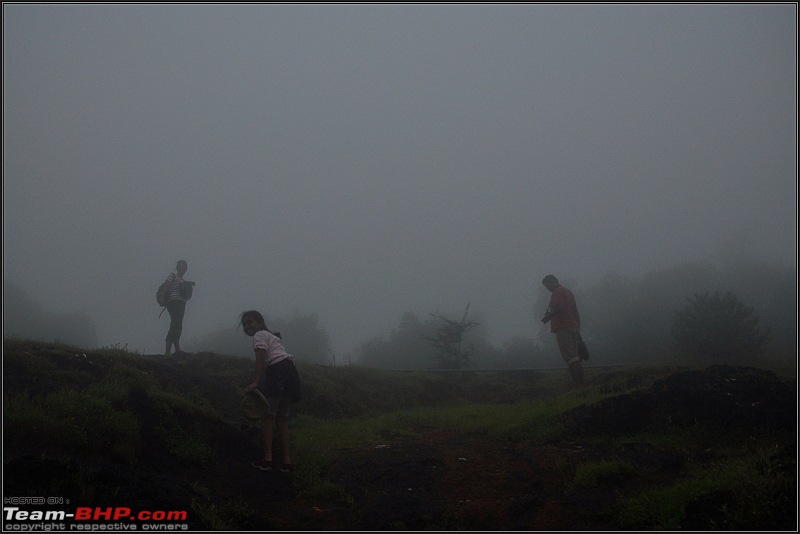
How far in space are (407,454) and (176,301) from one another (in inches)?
289

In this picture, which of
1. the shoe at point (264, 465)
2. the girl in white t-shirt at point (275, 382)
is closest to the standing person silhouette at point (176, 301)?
the girl in white t-shirt at point (275, 382)

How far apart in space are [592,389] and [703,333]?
474 centimetres

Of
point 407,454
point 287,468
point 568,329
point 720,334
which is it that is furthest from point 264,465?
point 720,334

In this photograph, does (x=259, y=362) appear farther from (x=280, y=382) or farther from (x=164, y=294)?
(x=164, y=294)

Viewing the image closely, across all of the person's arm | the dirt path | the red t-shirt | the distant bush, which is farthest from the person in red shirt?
the person's arm

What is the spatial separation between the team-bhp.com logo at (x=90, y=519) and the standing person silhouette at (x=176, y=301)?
323 inches

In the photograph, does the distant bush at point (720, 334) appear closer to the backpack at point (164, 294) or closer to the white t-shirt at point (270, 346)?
the white t-shirt at point (270, 346)

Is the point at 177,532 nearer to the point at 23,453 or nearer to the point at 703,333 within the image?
the point at 23,453

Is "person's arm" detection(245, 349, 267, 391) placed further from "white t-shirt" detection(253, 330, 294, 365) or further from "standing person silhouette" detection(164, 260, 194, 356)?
"standing person silhouette" detection(164, 260, 194, 356)

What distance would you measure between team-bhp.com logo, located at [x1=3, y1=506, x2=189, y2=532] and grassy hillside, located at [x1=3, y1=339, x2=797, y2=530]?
0.10 meters

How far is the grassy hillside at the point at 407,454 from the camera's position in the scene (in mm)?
4102

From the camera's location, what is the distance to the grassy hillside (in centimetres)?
410

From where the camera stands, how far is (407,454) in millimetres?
6652

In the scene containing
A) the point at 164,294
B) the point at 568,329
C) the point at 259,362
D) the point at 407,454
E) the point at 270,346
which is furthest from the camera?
the point at 164,294
